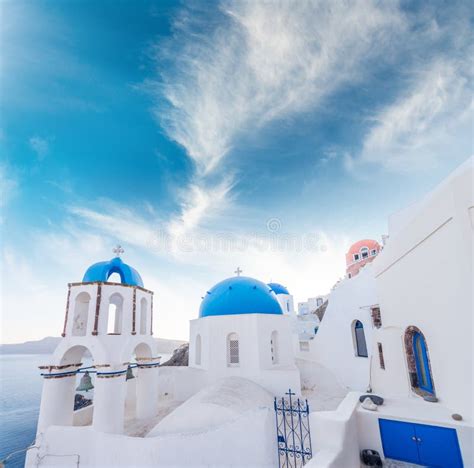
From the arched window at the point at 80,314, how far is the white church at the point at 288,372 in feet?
0.16

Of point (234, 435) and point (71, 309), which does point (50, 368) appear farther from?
point (234, 435)

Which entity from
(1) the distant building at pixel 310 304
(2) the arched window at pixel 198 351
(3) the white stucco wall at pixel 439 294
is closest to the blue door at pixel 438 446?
(3) the white stucco wall at pixel 439 294

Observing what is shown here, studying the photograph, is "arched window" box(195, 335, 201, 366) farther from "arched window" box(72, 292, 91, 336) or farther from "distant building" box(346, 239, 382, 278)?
"distant building" box(346, 239, 382, 278)

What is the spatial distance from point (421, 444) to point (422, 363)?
2.15 m

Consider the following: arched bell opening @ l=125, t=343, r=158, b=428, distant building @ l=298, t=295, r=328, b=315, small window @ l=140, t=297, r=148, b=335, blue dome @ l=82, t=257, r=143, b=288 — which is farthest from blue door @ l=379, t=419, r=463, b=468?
distant building @ l=298, t=295, r=328, b=315

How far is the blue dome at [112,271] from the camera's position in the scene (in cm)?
1034

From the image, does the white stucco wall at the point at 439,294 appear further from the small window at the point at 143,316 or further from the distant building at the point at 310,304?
the distant building at the point at 310,304

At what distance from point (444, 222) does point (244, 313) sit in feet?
33.1

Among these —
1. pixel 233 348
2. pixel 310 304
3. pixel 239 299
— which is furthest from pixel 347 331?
pixel 310 304

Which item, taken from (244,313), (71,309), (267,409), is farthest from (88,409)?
(267,409)

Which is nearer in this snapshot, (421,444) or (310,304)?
(421,444)

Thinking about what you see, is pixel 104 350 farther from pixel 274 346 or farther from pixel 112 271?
pixel 274 346

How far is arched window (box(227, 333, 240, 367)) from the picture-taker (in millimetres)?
13336

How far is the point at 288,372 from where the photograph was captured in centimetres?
1218
